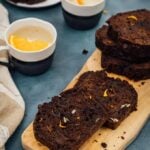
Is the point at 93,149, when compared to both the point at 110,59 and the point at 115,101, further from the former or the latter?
the point at 110,59

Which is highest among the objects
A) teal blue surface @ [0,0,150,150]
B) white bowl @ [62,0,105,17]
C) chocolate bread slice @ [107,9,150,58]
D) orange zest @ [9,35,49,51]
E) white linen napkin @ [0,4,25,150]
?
chocolate bread slice @ [107,9,150,58]

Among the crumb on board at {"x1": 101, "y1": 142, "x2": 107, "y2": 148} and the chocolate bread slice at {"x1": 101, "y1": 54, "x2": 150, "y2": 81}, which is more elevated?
the chocolate bread slice at {"x1": 101, "y1": 54, "x2": 150, "y2": 81}

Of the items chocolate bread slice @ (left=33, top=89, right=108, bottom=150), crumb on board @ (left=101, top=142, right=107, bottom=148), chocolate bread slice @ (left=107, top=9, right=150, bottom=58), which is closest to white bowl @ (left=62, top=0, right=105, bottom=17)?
chocolate bread slice @ (left=107, top=9, right=150, bottom=58)

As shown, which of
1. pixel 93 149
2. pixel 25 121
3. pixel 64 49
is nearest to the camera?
pixel 93 149

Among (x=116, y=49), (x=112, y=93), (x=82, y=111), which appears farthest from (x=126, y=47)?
(x=82, y=111)

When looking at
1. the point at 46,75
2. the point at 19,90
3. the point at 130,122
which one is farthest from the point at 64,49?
the point at 130,122

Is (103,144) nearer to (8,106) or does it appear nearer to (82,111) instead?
(82,111)

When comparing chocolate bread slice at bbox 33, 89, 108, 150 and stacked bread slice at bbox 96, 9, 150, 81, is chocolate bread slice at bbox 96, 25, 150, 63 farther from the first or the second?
chocolate bread slice at bbox 33, 89, 108, 150
